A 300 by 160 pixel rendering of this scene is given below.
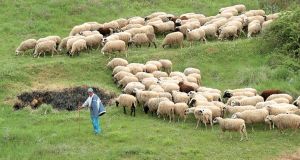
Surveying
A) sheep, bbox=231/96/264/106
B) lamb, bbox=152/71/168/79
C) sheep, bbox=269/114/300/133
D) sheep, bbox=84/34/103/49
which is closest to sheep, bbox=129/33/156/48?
sheep, bbox=84/34/103/49

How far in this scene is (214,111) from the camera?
770 inches

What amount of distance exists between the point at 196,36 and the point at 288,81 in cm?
560

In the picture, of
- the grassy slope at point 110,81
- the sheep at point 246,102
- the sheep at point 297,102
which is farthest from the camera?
the sheep at point 246,102

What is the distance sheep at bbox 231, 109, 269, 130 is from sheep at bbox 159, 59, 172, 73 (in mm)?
5992

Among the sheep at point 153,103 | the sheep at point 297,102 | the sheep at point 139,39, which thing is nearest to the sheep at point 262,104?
the sheep at point 297,102

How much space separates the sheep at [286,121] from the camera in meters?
18.5

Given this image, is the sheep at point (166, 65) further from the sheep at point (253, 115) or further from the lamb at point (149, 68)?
the sheep at point (253, 115)

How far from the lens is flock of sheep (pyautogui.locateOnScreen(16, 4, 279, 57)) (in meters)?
26.0

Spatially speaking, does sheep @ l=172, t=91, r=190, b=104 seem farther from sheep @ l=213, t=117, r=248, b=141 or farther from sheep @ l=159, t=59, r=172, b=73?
sheep @ l=159, t=59, r=172, b=73

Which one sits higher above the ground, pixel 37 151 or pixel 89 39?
pixel 89 39

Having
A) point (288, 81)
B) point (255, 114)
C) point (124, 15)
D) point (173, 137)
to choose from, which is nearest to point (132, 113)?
point (173, 137)

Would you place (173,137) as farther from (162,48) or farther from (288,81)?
(162,48)

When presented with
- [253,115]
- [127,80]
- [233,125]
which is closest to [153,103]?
[127,80]

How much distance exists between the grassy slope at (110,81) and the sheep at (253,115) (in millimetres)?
412
